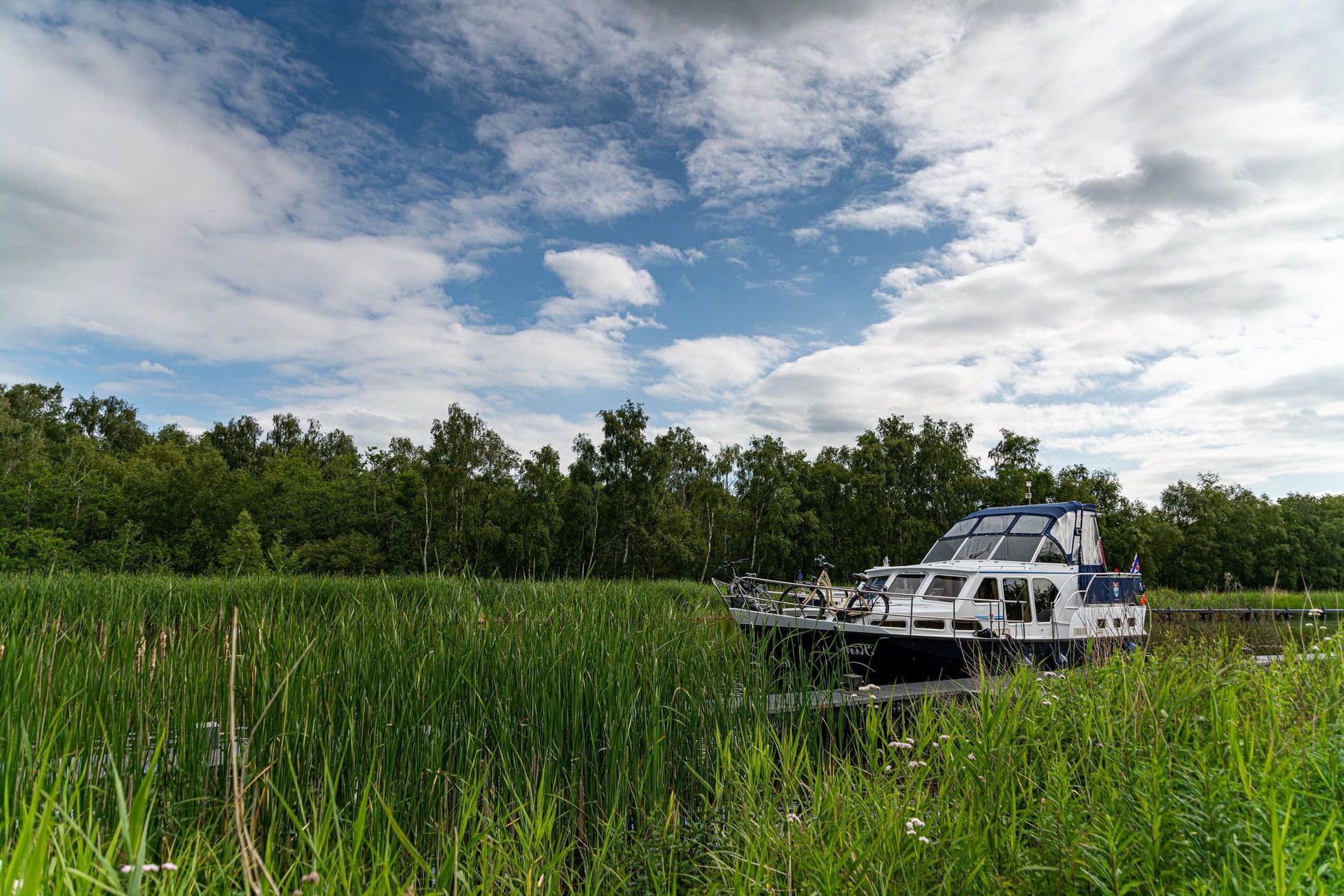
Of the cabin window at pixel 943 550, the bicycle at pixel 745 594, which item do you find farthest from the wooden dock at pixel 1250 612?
the bicycle at pixel 745 594

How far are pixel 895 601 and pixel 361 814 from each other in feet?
35.3

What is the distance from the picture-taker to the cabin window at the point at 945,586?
1203cm

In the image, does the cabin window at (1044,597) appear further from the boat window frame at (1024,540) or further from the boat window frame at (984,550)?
the boat window frame at (984,550)

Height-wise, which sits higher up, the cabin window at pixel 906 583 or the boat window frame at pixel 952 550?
the boat window frame at pixel 952 550

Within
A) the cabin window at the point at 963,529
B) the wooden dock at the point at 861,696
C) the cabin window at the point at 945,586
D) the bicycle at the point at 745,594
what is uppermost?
the cabin window at the point at 963,529

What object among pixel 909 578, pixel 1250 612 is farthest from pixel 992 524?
pixel 1250 612

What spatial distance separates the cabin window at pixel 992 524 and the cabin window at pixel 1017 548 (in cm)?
48

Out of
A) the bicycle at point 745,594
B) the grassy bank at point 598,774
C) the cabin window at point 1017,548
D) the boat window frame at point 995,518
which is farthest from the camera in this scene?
the boat window frame at point 995,518

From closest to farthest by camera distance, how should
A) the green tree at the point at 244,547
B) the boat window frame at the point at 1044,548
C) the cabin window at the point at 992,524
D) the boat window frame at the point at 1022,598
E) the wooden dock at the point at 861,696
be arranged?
the wooden dock at the point at 861,696 < the boat window frame at the point at 1022,598 < the boat window frame at the point at 1044,548 < the cabin window at the point at 992,524 < the green tree at the point at 244,547

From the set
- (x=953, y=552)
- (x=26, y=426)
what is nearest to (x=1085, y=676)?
(x=953, y=552)

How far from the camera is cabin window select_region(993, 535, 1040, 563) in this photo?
42.3 feet

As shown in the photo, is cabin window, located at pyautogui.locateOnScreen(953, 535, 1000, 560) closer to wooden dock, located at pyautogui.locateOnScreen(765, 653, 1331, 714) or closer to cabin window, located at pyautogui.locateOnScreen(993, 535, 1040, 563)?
cabin window, located at pyautogui.locateOnScreen(993, 535, 1040, 563)

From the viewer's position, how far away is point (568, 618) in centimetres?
697

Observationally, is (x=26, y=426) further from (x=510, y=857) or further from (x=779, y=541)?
(x=510, y=857)
